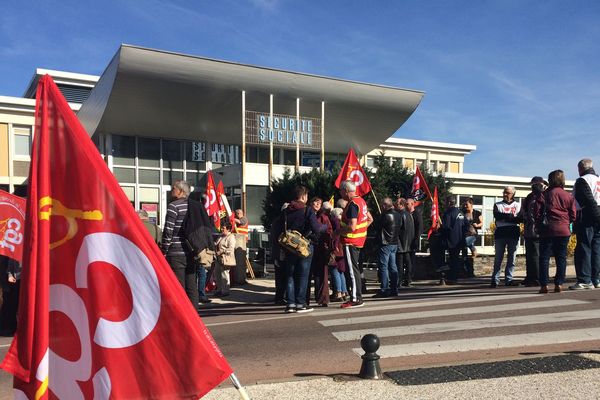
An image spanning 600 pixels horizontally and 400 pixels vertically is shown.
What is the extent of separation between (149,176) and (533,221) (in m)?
25.3

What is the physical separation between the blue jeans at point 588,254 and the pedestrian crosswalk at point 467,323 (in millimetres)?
1032

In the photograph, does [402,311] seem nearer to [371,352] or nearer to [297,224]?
[297,224]

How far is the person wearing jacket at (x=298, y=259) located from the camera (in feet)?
27.9

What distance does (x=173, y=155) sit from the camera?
32.0 meters

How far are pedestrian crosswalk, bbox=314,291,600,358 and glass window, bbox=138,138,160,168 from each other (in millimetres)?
24583

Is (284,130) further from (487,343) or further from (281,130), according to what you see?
(487,343)

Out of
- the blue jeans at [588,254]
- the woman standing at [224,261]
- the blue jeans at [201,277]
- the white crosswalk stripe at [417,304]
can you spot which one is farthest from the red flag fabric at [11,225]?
the blue jeans at [588,254]

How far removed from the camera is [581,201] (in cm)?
885

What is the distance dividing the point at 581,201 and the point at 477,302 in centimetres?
245

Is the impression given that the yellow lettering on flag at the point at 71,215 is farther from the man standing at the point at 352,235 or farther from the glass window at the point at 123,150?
the glass window at the point at 123,150

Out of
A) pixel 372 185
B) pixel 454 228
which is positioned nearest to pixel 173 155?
pixel 372 185

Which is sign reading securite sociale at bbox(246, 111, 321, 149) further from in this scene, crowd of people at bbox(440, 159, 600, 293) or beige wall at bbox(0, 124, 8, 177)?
crowd of people at bbox(440, 159, 600, 293)

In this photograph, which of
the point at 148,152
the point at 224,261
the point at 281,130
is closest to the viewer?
the point at 224,261

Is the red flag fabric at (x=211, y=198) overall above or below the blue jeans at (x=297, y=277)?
above
